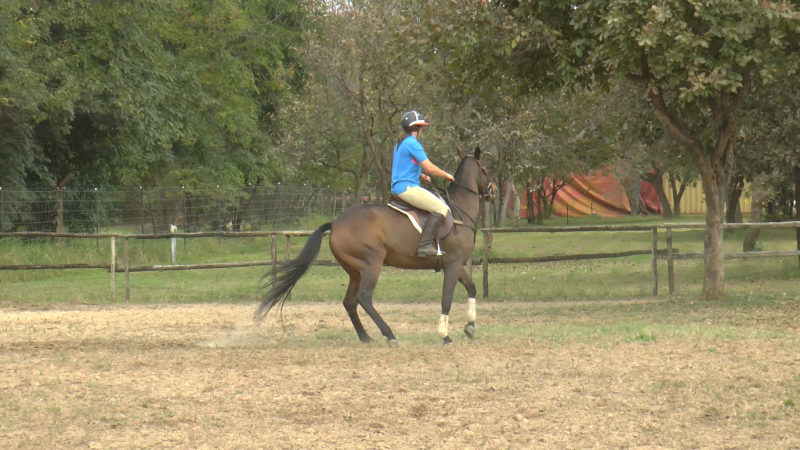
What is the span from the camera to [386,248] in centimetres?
989

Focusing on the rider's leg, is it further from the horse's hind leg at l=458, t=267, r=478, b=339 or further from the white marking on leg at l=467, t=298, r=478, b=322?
the white marking on leg at l=467, t=298, r=478, b=322

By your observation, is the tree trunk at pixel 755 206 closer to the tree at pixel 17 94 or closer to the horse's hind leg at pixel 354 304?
the horse's hind leg at pixel 354 304

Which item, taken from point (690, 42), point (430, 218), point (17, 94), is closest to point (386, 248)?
point (430, 218)

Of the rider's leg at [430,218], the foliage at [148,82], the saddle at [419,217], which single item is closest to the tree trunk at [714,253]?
the saddle at [419,217]

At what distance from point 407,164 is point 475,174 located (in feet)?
3.42

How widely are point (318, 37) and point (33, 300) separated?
1203cm

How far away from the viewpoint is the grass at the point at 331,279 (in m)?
16.6

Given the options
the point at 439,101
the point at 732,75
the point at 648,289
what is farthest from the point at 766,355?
the point at 439,101

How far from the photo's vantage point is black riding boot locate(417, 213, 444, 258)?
983cm

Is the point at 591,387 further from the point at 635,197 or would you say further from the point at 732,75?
the point at 635,197

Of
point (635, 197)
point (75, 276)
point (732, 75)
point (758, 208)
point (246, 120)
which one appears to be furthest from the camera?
point (635, 197)

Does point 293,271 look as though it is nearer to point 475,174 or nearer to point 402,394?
point 475,174

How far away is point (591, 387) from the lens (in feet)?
23.2

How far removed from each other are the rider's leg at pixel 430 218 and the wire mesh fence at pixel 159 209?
1186 centimetres
